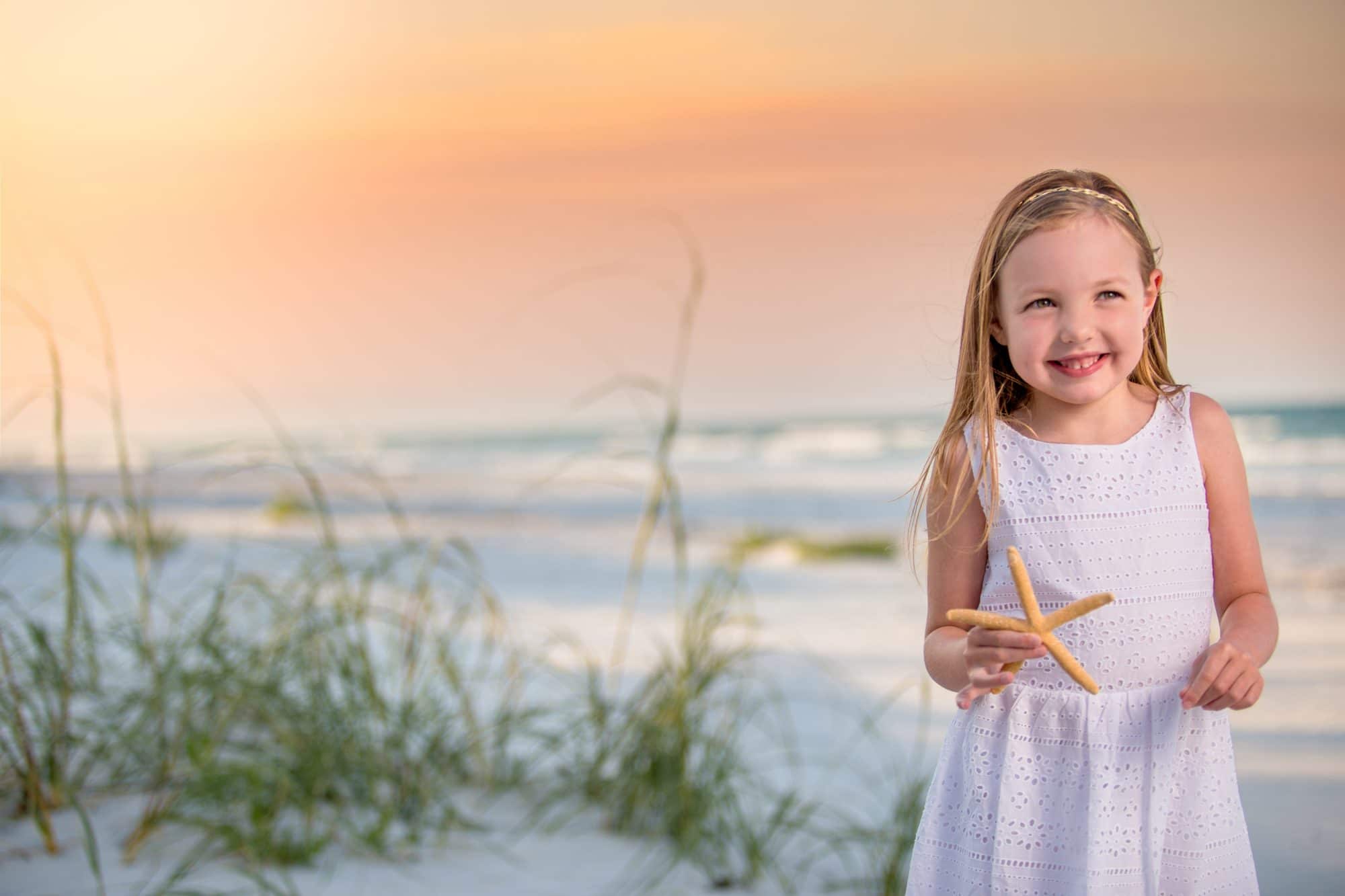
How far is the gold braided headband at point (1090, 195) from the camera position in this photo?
1.41 metres

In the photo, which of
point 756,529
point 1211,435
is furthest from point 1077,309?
point 756,529

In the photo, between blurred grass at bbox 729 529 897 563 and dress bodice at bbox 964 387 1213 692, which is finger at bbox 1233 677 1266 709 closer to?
dress bodice at bbox 964 387 1213 692

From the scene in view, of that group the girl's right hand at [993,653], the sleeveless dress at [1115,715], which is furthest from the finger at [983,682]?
the sleeveless dress at [1115,715]

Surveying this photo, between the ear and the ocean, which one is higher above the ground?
the ear

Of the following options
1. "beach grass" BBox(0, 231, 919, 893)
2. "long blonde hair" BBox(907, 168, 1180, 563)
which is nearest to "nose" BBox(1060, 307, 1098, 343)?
"long blonde hair" BBox(907, 168, 1180, 563)

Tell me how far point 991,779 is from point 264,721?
1.96m

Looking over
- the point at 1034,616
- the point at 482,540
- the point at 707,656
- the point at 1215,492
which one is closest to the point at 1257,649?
the point at 1215,492

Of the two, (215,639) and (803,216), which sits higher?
(803,216)

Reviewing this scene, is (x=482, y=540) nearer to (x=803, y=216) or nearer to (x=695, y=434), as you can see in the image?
(x=803, y=216)

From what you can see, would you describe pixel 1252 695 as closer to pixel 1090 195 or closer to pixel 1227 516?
pixel 1227 516

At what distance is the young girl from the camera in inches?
54.1

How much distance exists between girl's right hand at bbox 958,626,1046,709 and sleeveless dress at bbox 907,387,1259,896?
0.13 metres

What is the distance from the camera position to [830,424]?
57.9 ft

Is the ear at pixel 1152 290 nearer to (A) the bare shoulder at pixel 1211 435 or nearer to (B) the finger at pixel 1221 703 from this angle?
(A) the bare shoulder at pixel 1211 435
